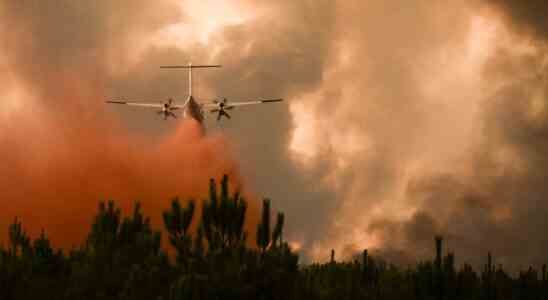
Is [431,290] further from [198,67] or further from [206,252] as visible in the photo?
[198,67]

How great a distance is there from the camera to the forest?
131ft

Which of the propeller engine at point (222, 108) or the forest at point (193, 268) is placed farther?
the propeller engine at point (222, 108)

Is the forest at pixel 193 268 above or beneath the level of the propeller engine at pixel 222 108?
beneath

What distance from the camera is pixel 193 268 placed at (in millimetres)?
41594

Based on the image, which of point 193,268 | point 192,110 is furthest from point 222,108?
point 193,268

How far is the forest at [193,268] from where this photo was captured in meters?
39.8

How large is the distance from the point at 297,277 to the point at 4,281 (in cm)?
1706

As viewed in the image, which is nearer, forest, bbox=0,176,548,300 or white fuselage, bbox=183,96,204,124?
forest, bbox=0,176,548,300

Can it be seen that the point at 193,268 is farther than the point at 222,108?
No

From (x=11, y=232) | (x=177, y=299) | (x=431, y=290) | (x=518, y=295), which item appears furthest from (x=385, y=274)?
(x=177, y=299)

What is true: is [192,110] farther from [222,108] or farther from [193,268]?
[193,268]

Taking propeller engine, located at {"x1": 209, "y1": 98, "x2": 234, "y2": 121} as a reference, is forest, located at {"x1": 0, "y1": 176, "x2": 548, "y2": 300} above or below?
below

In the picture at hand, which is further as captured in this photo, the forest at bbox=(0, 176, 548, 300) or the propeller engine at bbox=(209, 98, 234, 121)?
the propeller engine at bbox=(209, 98, 234, 121)

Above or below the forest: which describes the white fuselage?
above
